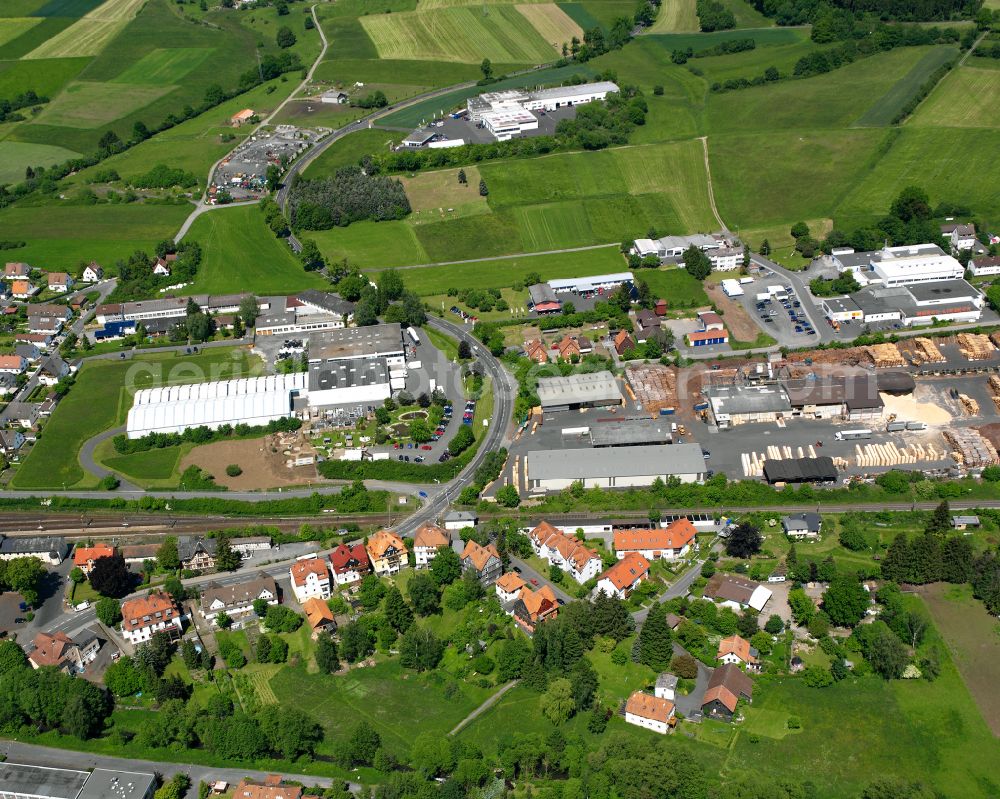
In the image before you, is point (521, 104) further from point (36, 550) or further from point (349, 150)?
point (36, 550)

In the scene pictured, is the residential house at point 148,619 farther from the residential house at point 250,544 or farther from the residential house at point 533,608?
the residential house at point 533,608

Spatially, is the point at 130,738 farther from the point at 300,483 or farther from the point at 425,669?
the point at 300,483

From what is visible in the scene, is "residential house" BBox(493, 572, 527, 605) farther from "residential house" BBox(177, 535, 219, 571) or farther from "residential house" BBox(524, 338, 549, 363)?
"residential house" BBox(524, 338, 549, 363)

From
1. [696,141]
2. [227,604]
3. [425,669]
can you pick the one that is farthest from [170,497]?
[696,141]

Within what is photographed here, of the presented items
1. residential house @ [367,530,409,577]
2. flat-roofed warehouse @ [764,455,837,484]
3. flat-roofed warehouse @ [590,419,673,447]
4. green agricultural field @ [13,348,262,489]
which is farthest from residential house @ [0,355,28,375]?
flat-roofed warehouse @ [764,455,837,484]

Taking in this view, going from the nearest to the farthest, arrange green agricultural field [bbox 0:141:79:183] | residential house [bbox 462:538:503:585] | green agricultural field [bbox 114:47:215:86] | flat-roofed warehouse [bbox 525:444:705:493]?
residential house [bbox 462:538:503:585] < flat-roofed warehouse [bbox 525:444:705:493] < green agricultural field [bbox 0:141:79:183] < green agricultural field [bbox 114:47:215:86]
